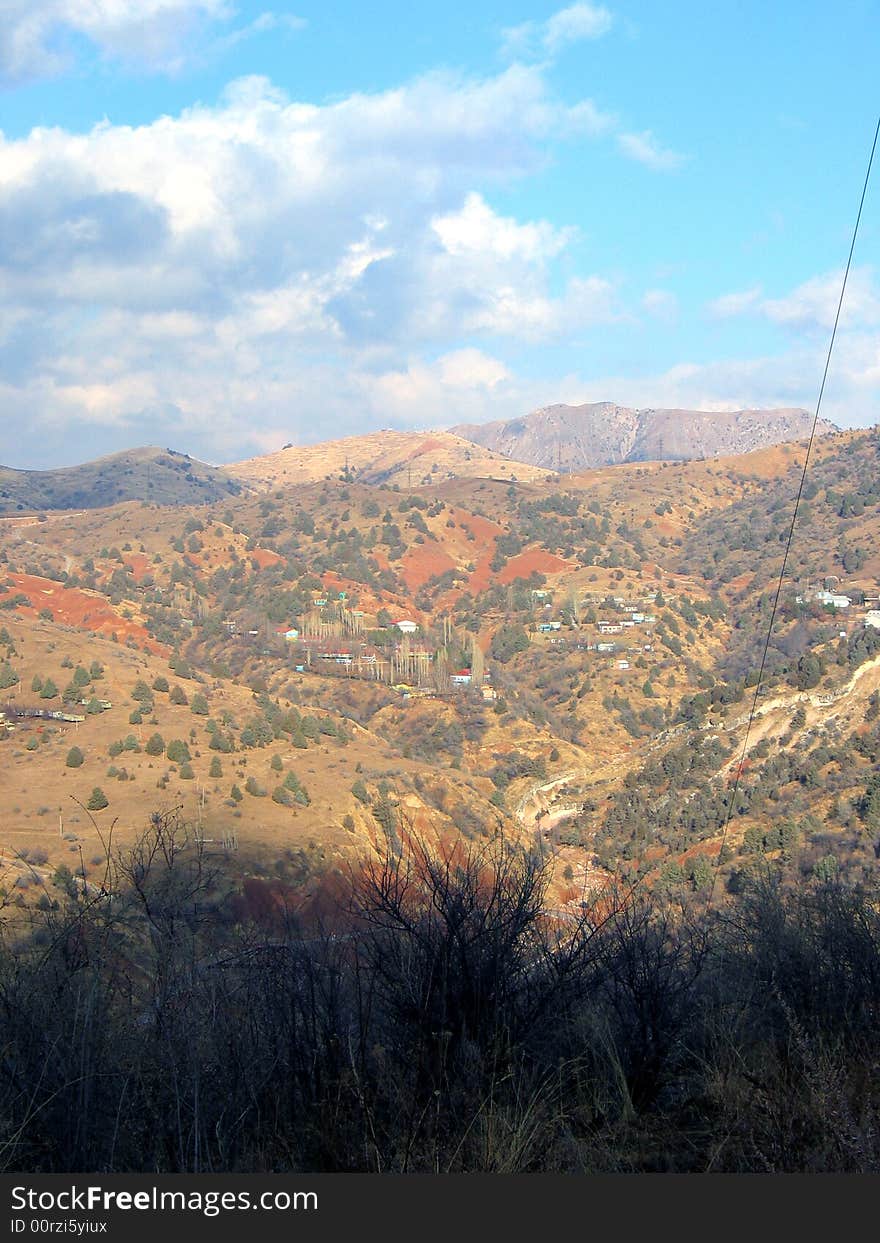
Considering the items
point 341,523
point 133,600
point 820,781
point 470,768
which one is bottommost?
point 470,768

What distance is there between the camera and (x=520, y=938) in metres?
8.79

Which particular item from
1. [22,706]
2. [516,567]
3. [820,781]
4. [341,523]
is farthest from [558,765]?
[341,523]

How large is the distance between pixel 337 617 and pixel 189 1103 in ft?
298

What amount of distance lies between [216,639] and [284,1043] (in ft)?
283

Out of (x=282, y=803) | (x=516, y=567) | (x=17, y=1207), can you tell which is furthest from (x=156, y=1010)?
(x=516, y=567)

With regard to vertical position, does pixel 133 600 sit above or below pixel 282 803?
above

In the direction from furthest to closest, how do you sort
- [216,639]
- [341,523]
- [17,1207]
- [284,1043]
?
[341,523] → [216,639] → [284,1043] → [17,1207]

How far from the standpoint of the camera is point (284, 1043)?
24.2ft

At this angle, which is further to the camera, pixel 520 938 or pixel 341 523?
pixel 341 523

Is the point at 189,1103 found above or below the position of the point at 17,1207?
below

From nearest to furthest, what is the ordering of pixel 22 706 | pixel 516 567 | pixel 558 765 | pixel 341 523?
pixel 22 706, pixel 558 765, pixel 516 567, pixel 341 523

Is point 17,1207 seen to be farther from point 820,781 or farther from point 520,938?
point 820,781

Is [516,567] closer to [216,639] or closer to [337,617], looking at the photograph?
[337,617]

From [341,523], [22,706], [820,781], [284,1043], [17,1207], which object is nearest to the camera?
[17,1207]
